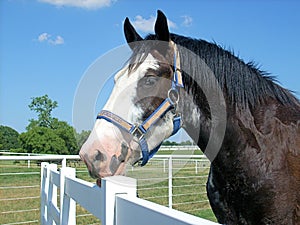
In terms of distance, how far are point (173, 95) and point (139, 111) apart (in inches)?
8.5

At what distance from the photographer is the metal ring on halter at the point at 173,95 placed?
1903 mm

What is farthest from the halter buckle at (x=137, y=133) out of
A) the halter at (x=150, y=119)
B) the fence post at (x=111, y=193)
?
the fence post at (x=111, y=193)

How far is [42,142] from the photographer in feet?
99.1

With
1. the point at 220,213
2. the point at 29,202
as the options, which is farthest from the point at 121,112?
the point at 29,202

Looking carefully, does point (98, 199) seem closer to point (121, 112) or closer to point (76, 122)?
point (121, 112)

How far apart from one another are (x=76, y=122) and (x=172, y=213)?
126 centimetres

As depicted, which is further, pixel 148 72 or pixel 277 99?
pixel 277 99

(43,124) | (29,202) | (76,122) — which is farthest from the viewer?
(43,124)

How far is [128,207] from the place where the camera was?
4.20 feet

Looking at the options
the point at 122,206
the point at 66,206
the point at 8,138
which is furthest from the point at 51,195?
the point at 8,138

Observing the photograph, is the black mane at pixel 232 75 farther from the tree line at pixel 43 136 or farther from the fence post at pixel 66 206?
the tree line at pixel 43 136

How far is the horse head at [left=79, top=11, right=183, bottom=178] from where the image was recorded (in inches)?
65.6

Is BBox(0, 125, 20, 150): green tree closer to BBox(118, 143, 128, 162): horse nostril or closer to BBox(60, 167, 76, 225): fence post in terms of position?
BBox(60, 167, 76, 225): fence post

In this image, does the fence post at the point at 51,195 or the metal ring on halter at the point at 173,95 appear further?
the fence post at the point at 51,195
